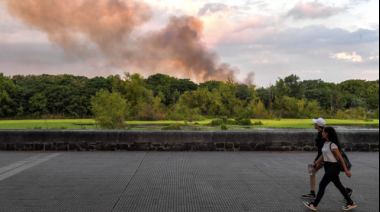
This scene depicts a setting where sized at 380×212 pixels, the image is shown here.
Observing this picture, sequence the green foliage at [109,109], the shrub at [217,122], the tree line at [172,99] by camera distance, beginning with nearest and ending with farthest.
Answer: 1. the green foliage at [109,109]
2. the tree line at [172,99]
3. the shrub at [217,122]

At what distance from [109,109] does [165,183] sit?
12.5 m

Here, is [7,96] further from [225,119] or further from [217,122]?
[225,119]

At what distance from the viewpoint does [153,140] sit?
28.7 feet

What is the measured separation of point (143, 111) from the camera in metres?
22.5

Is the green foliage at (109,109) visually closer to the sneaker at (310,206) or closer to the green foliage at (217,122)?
the green foliage at (217,122)

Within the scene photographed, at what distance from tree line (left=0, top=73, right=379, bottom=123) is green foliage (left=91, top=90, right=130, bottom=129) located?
63 millimetres

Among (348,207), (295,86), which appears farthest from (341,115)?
(348,207)

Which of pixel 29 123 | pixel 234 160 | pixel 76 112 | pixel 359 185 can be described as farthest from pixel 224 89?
pixel 359 185

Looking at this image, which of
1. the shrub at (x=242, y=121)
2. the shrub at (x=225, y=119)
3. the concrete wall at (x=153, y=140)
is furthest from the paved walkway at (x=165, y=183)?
the shrub at (x=225, y=119)

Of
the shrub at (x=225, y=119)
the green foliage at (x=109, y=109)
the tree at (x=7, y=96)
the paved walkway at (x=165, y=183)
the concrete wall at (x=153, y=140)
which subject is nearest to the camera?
the paved walkway at (x=165, y=183)

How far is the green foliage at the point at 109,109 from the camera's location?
16312 millimetres

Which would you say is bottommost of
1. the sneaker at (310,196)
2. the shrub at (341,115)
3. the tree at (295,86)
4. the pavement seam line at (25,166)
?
the pavement seam line at (25,166)

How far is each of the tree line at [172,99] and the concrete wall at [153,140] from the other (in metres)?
7.64

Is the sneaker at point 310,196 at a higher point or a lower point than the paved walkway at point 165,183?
higher
